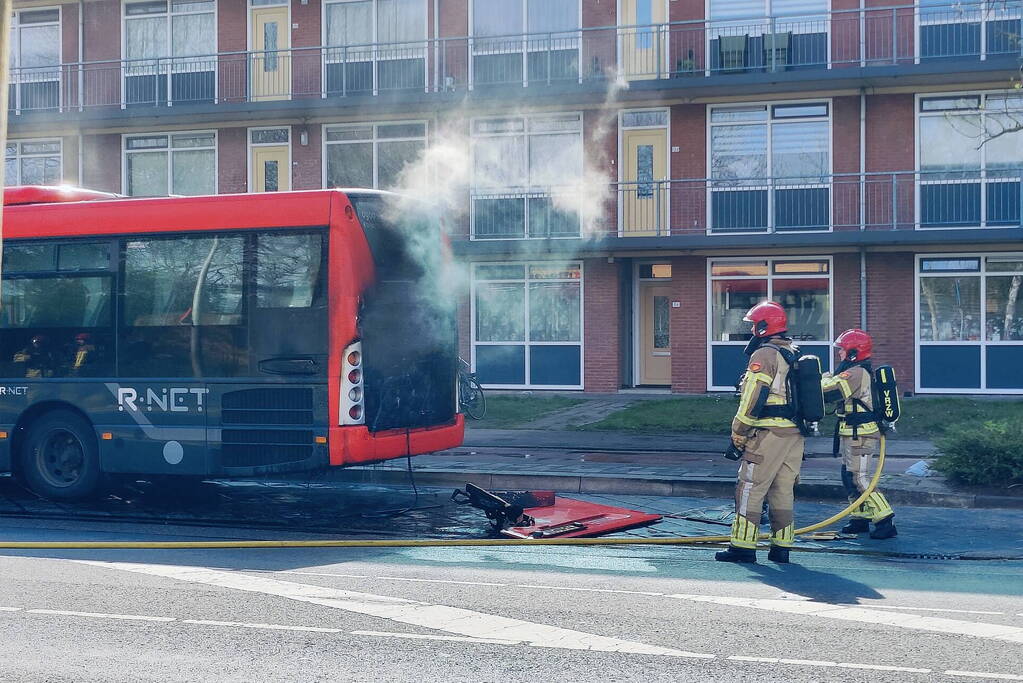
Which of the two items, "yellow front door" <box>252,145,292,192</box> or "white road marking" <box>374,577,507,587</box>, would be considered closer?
"white road marking" <box>374,577,507,587</box>

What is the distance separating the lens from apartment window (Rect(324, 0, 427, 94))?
26.5m

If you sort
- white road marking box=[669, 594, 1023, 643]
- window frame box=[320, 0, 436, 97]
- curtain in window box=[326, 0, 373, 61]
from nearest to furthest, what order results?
white road marking box=[669, 594, 1023, 643], window frame box=[320, 0, 436, 97], curtain in window box=[326, 0, 373, 61]

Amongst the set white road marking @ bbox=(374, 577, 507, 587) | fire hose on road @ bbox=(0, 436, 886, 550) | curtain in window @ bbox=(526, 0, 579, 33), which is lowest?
fire hose on road @ bbox=(0, 436, 886, 550)

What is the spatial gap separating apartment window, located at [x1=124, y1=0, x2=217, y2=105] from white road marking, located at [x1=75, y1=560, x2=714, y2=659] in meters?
20.9

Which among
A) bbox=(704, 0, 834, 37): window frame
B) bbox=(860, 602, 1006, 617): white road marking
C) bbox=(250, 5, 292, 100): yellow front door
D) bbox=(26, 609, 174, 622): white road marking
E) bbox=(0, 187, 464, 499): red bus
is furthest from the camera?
bbox=(250, 5, 292, 100): yellow front door

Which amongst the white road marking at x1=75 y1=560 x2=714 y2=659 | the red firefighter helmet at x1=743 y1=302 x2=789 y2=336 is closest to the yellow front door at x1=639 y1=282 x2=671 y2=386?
the red firefighter helmet at x1=743 y1=302 x2=789 y2=336

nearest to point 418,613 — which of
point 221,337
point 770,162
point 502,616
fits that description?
point 502,616

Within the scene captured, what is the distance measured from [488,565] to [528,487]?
448cm

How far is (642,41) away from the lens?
25203mm

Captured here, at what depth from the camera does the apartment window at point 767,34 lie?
24375 mm

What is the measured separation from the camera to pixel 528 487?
43.8ft

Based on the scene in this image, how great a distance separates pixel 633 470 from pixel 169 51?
18756mm

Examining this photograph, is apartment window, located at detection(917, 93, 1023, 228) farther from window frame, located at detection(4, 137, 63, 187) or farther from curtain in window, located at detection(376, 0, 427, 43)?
window frame, located at detection(4, 137, 63, 187)

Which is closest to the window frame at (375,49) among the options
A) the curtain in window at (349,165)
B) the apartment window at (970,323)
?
the curtain in window at (349,165)
